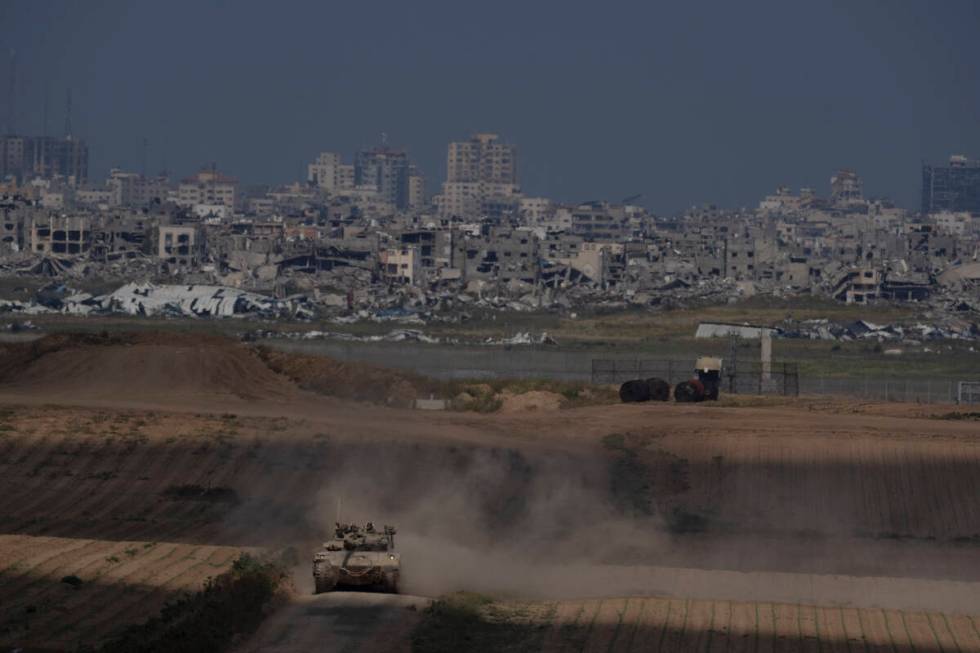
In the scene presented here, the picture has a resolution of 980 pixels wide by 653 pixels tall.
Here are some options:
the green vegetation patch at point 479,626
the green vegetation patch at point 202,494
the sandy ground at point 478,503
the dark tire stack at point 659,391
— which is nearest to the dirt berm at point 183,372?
the sandy ground at point 478,503

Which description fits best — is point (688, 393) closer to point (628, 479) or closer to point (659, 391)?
point (659, 391)

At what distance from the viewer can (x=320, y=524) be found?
151ft

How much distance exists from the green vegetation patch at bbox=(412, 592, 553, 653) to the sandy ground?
1.66ft

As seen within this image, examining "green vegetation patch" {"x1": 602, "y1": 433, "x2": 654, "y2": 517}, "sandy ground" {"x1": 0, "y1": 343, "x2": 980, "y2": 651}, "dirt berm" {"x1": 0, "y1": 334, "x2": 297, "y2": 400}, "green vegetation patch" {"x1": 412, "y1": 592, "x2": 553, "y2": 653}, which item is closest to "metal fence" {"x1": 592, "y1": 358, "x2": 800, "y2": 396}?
"sandy ground" {"x1": 0, "y1": 343, "x2": 980, "y2": 651}

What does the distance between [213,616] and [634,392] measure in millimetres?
49352

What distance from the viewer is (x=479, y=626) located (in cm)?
3406

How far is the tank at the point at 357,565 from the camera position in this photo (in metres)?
34.6

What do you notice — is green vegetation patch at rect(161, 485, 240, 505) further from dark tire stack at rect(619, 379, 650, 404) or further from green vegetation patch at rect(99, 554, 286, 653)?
dark tire stack at rect(619, 379, 650, 404)

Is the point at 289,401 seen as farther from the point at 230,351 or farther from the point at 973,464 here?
the point at 973,464

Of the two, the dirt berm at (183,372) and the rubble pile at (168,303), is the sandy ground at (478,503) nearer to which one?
the dirt berm at (183,372)

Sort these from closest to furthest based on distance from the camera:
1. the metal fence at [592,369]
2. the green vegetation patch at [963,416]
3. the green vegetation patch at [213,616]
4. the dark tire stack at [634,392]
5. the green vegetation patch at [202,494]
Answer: the green vegetation patch at [213,616] → the green vegetation patch at [202,494] → the green vegetation patch at [963,416] → the dark tire stack at [634,392] → the metal fence at [592,369]

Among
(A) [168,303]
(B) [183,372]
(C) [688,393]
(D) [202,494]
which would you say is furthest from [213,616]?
(A) [168,303]

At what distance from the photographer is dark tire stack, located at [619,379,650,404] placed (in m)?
79.8

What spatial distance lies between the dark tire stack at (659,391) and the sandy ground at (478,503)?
13.8 feet
